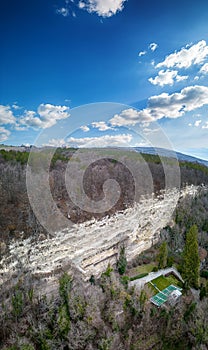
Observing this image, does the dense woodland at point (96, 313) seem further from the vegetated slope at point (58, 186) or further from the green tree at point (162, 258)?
the vegetated slope at point (58, 186)

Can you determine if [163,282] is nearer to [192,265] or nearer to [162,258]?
[162,258]

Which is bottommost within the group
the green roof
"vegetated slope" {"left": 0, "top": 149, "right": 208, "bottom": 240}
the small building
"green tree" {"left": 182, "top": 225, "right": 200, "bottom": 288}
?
the green roof

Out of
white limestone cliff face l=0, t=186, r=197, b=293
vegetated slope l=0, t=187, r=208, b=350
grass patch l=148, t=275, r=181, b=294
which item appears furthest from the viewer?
grass patch l=148, t=275, r=181, b=294

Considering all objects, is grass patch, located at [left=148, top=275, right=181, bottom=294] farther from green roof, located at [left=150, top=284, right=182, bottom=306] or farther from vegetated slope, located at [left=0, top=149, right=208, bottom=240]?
vegetated slope, located at [left=0, top=149, right=208, bottom=240]

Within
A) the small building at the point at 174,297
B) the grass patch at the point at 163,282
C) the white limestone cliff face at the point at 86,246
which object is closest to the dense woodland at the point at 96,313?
the small building at the point at 174,297

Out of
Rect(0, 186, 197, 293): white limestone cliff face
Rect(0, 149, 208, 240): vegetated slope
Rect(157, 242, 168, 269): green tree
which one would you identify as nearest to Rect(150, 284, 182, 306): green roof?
Rect(157, 242, 168, 269): green tree

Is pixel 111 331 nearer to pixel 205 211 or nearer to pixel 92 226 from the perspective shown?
pixel 92 226
